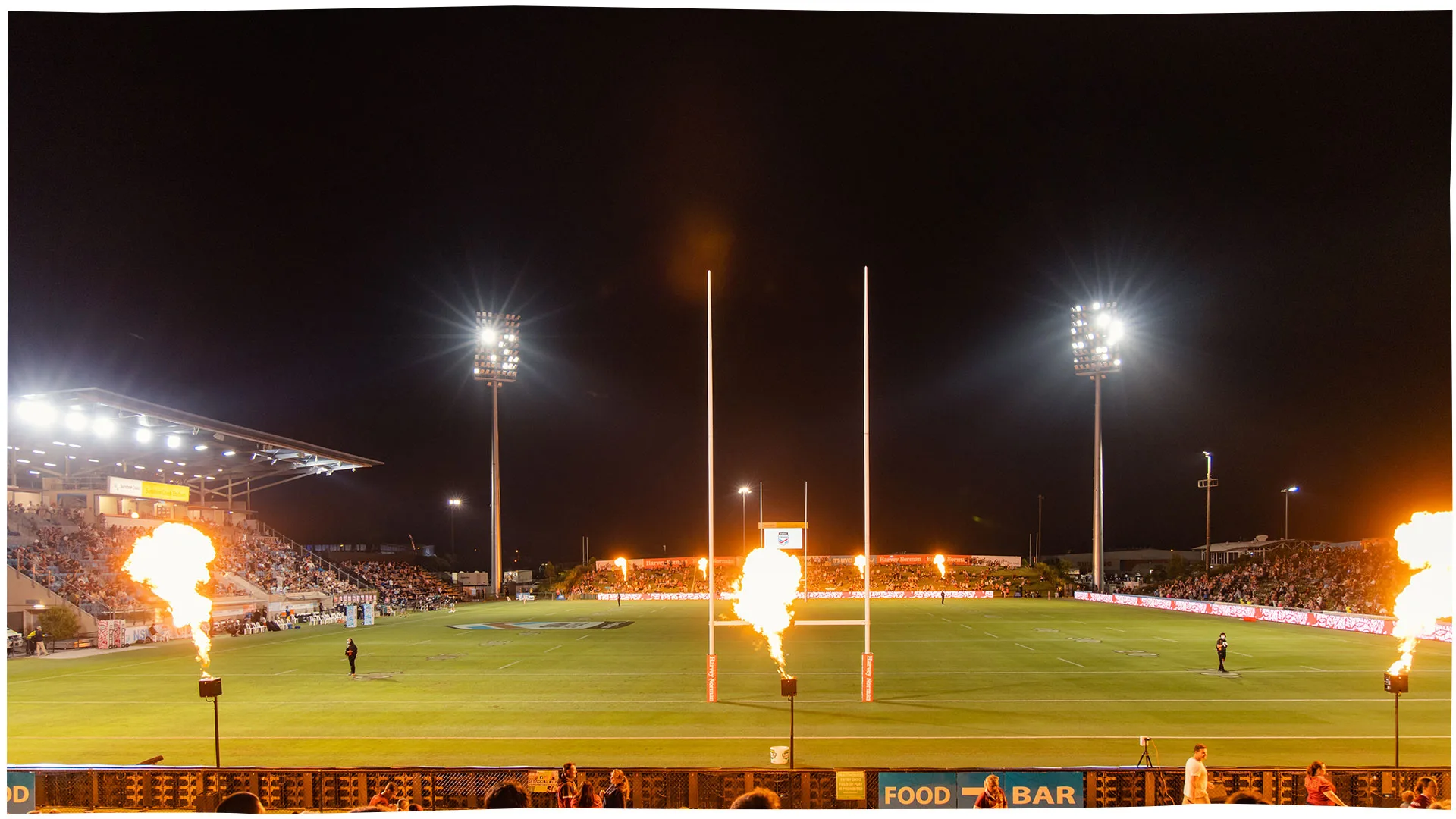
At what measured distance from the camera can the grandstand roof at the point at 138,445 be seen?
1512 inches

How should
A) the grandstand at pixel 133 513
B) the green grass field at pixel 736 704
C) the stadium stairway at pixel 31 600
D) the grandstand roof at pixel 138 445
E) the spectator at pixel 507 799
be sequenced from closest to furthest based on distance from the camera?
the spectator at pixel 507 799 → the green grass field at pixel 736 704 → the stadium stairway at pixel 31 600 → the grandstand at pixel 133 513 → the grandstand roof at pixel 138 445

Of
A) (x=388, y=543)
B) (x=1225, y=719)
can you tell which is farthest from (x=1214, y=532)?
(x=1225, y=719)

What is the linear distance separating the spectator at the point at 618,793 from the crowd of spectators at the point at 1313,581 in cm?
3725

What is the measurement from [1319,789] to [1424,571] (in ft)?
14.1

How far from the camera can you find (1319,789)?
389 inches

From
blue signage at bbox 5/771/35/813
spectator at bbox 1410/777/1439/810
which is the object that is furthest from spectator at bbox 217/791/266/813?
spectator at bbox 1410/777/1439/810

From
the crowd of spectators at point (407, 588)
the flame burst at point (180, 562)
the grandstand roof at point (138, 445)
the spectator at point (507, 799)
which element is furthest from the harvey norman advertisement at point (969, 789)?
the crowd of spectators at point (407, 588)

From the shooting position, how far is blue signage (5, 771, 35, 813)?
36.1 feet

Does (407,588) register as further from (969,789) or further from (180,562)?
(969,789)

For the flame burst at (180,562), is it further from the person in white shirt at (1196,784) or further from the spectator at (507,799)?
the person in white shirt at (1196,784)

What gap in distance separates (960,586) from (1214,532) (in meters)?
61.4

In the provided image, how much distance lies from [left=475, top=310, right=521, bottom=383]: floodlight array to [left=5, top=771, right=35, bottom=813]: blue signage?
187 feet

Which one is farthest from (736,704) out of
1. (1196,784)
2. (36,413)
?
(36,413)

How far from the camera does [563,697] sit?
2175cm
